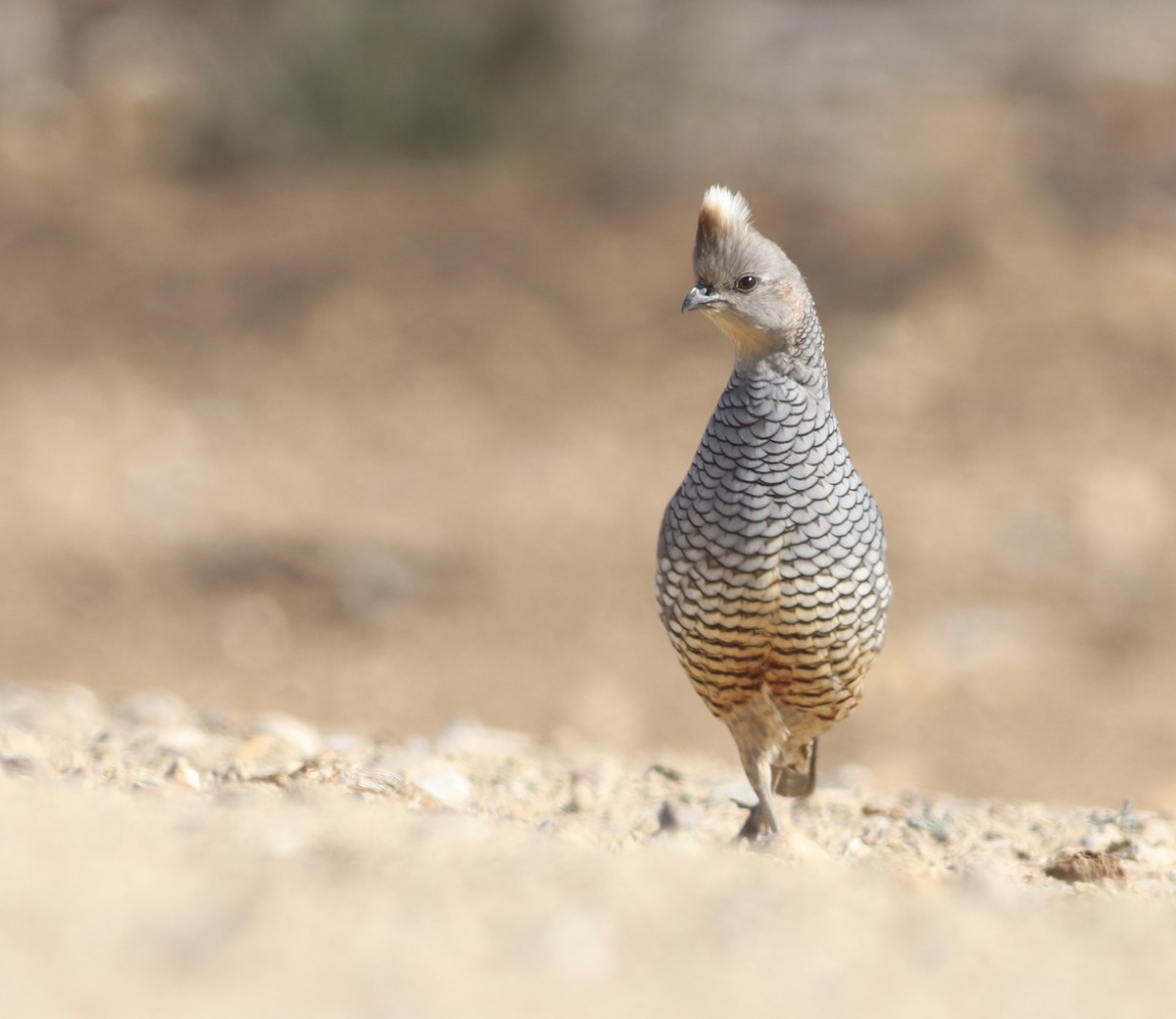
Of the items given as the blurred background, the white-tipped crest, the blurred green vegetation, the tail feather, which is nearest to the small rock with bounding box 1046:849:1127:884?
the tail feather

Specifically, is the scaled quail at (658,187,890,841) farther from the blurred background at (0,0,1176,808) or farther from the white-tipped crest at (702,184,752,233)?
the blurred background at (0,0,1176,808)

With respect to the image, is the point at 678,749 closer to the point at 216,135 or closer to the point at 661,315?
the point at 661,315

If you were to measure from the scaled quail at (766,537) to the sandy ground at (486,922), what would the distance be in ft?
1.68

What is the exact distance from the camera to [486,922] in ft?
9.87

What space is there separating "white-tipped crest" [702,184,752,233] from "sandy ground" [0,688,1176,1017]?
1.71 meters

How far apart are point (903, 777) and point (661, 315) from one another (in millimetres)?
5767

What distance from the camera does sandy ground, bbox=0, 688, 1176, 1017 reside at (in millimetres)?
2735

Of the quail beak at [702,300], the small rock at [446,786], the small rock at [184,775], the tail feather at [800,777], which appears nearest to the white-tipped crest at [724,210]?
the quail beak at [702,300]

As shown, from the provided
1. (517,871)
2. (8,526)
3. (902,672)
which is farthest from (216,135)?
(517,871)

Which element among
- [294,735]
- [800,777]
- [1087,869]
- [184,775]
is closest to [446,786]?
[184,775]

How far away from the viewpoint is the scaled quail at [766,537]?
177 inches

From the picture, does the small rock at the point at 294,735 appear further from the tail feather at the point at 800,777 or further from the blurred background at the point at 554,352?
the blurred background at the point at 554,352

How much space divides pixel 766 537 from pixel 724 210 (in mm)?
963

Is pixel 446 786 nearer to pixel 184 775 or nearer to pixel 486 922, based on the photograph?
pixel 184 775
